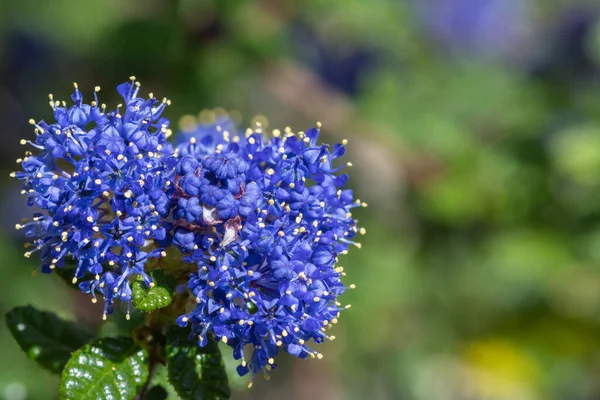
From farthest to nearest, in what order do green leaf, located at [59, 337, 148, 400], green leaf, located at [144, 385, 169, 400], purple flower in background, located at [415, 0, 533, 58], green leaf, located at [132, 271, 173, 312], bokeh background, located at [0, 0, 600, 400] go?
purple flower in background, located at [415, 0, 533, 58] → bokeh background, located at [0, 0, 600, 400] → green leaf, located at [144, 385, 169, 400] → green leaf, located at [59, 337, 148, 400] → green leaf, located at [132, 271, 173, 312]

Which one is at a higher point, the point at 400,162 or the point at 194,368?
the point at 400,162

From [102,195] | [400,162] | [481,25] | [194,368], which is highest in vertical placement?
[481,25]

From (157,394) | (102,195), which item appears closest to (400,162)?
(157,394)

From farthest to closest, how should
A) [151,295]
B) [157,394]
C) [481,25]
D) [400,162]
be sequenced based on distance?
1. [481,25]
2. [400,162]
3. [157,394]
4. [151,295]

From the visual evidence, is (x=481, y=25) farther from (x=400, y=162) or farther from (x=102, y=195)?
(x=102, y=195)

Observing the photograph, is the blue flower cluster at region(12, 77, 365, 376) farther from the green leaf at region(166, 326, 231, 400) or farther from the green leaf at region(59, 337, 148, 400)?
the green leaf at region(59, 337, 148, 400)

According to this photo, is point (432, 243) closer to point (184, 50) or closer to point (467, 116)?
point (467, 116)

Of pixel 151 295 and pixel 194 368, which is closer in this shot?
pixel 151 295

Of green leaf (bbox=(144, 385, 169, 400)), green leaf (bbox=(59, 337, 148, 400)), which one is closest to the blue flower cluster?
green leaf (bbox=(59, 337, 148, 400))
